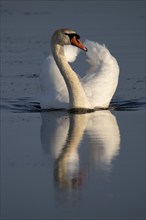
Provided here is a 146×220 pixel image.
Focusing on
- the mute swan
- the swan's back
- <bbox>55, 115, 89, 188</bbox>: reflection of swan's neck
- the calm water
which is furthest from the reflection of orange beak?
<bbox>55, 115, 89, 188</bbox>: reflection of swan's neck

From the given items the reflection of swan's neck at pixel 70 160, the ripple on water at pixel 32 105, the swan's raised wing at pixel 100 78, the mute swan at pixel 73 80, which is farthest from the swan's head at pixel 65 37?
the reflection of swan's neck at pixel 70 160

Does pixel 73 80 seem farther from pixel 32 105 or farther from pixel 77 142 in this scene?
pixel 77 142

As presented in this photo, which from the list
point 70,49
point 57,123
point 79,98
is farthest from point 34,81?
point 57,123

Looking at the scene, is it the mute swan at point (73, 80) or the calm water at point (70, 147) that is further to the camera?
the mute swan at point (73, 80)

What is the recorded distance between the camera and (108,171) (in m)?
8.70

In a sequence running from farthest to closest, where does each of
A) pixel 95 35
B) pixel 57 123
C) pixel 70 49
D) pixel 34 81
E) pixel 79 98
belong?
pixel 95 35, pixel 34 81, pixel 70 49, pixel 79 98, pixel 57 123

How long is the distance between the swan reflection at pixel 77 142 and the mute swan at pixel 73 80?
0.29 metres

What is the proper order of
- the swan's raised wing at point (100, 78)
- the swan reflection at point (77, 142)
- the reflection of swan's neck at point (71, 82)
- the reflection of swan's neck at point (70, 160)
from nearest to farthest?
the reflection of swan's neck at point (70, 160)
the swan reflection at point (77, 142)
the reflection of swan's neck at point (71, 82)
the swan's raised wing at point (100, 78)

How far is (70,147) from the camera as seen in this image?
32.6 ft

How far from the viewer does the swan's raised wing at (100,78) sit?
13.4 meters

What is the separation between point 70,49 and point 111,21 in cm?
903

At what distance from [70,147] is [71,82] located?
3.41 metres

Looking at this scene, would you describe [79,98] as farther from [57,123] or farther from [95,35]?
[95,35]

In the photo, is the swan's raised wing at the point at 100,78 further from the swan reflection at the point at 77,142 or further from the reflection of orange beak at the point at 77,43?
the reflection of orange beak at the point at 77,43
